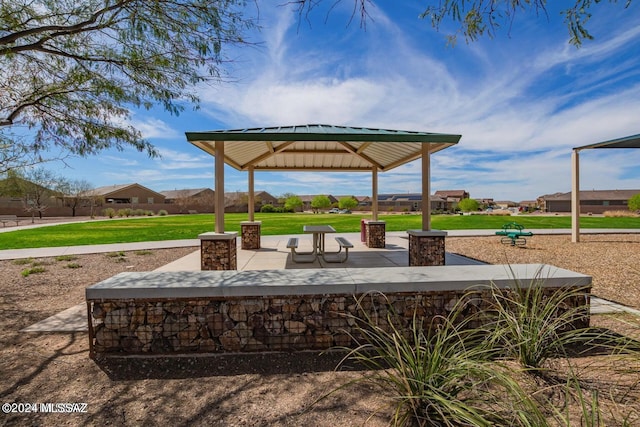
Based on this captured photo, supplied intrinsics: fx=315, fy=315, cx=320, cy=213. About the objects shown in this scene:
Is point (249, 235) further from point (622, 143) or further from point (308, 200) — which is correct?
point (308, 200)

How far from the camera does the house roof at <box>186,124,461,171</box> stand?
6.11m

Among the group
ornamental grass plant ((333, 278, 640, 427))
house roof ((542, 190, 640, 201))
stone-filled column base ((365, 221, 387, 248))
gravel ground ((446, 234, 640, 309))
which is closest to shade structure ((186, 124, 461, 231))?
stone-filled column base ((365, 221, 387, 248))

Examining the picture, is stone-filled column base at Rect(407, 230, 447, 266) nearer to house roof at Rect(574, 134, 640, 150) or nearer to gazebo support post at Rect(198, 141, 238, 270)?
gazebo support post at Rect(198, 141, 238, 270)

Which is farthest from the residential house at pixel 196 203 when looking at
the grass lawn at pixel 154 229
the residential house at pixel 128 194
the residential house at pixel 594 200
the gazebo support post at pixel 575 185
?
the residential house at pixel 594 200

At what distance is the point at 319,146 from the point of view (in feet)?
30.1

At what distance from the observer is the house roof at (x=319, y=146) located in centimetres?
611

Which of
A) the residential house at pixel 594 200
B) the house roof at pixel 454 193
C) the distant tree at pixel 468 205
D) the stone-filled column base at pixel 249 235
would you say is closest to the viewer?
the stone-filled column base at pixel 249 235

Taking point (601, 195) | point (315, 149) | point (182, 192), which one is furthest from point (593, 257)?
point (182, 192)

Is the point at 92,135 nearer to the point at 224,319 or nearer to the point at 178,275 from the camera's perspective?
the point at 178,275

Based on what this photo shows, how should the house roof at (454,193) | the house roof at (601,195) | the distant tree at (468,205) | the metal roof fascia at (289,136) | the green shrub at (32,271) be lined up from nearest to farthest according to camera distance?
the metal roof fascia at (289,136)
the green shrub at (32,271)
the house roof at (601,195)
the distant tree at (468,205)
the house roof at (454,193)

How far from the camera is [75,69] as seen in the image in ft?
17.8

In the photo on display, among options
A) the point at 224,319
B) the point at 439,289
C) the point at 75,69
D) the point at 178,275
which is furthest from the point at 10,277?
the point at 439,289

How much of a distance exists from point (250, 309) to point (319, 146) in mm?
6517

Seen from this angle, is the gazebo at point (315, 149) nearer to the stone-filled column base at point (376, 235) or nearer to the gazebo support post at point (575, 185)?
the stone-filled column base at point (376, 235)
